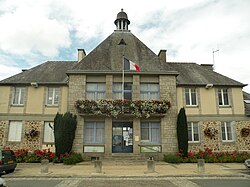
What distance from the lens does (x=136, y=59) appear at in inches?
679

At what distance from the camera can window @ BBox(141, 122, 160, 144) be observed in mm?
15497

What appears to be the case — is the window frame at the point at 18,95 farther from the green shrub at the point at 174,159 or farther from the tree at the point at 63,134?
the green shrub at the point at 174,159

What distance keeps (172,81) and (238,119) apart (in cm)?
607

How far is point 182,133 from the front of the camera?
1482 centimetres

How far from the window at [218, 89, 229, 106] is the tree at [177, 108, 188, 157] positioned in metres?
4.01

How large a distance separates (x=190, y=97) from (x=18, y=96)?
13.7 meters

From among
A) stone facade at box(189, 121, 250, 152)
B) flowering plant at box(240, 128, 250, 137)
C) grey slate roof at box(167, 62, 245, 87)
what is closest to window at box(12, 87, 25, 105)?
grey slate roof at box(167, 62, 245, 87)

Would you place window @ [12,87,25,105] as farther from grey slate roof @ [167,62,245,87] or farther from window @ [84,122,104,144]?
grey slate roof @ [167,62,245,87]

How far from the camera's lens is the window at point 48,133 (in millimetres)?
15734

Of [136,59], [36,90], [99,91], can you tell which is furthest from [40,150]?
[136,59]

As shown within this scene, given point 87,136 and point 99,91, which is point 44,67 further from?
point 87,136

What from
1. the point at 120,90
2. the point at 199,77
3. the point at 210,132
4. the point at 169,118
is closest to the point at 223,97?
the point at 199,77

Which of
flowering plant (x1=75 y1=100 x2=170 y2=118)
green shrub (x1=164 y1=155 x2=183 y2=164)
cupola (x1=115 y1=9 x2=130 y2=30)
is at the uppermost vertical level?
cupola (x1=115 y1=9 x2=130 y2=30)

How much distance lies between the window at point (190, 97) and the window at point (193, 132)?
1.59 meters
